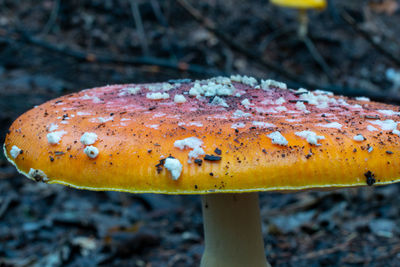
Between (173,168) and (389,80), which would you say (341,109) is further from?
(389,80)

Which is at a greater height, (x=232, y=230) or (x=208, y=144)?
(x=208, y=144)

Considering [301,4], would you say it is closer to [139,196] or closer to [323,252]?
[139,196]

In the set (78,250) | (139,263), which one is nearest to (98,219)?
(78,250)

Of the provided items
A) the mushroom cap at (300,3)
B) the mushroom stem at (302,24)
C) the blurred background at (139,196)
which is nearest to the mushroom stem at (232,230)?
the blurred background at (139,196)

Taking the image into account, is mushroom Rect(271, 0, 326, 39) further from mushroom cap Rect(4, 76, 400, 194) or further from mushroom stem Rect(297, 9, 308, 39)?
mushroom cap Rect(4, 76, 400, 194)

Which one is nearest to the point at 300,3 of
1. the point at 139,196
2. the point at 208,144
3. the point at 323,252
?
the point at 139,196

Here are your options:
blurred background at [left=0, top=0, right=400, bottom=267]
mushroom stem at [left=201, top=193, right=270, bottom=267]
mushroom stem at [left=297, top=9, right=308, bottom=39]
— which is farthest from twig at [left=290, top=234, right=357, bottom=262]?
mushroom stem at [left=297, top=9, right=308, bottom=39]

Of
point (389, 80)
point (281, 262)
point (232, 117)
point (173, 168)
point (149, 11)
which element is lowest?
point (281, 262)
